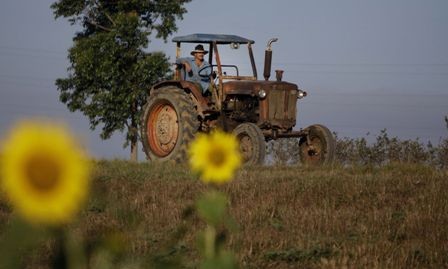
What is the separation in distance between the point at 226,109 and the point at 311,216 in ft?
24.7

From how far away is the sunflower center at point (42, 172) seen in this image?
0.74 meters

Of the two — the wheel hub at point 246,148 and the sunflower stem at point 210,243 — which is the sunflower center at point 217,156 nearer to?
the sunflower stem at point 210,243

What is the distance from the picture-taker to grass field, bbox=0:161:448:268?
516cm

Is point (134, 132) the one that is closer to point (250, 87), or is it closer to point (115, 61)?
point (115, 61)

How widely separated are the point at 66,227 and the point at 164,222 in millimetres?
5995

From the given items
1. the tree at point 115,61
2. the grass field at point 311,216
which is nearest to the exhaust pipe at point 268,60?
the grass field at point 311,216

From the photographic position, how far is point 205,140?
1525mm

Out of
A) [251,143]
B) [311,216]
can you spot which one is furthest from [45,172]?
[251,143]

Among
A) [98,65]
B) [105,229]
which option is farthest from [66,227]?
[98,65]

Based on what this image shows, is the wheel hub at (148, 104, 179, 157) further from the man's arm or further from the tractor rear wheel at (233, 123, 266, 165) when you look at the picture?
the tractor rear wheel at (233, 123, 266, 165)

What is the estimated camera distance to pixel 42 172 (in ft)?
2.44

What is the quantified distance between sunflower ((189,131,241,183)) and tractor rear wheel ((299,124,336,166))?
12.6 m

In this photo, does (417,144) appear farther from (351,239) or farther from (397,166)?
(351,239)

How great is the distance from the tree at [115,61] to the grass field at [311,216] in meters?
14.2
